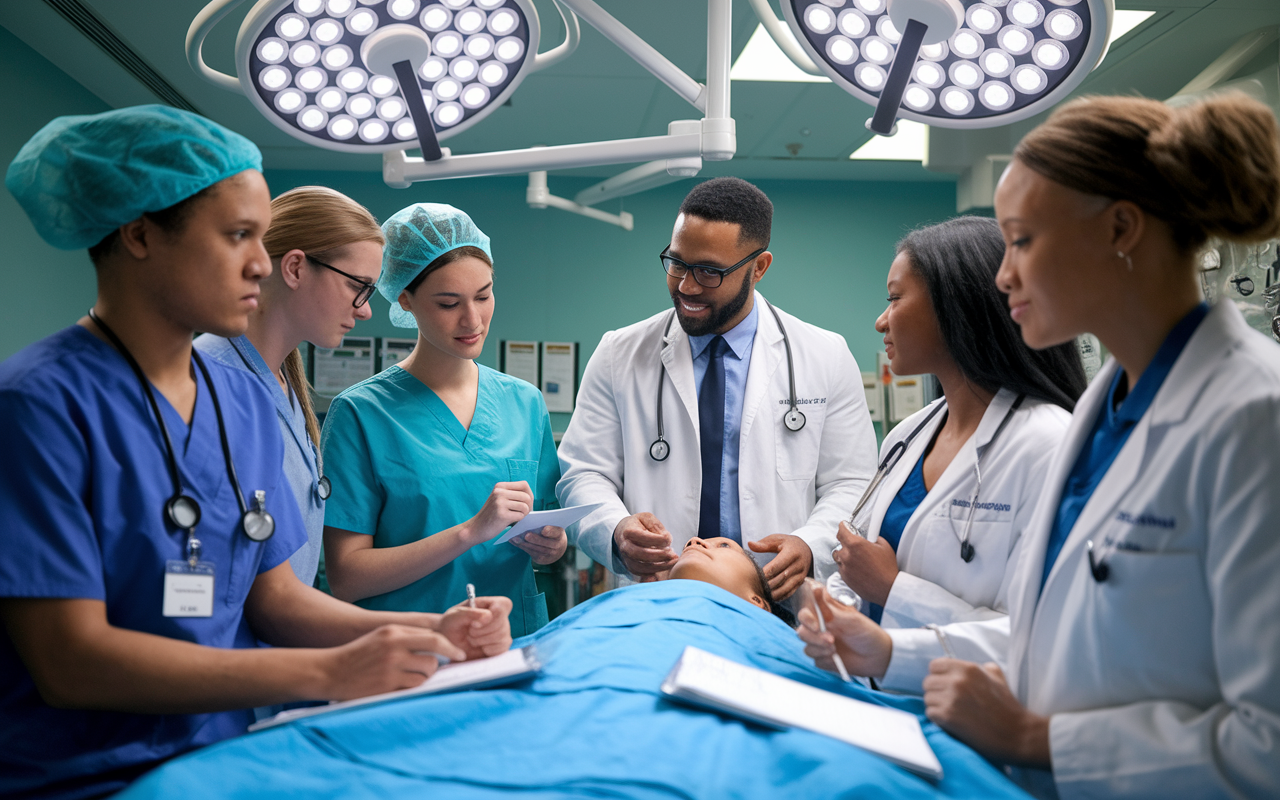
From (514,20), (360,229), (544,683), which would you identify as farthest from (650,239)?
(544,683)

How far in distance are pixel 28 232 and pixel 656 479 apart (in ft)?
9.27

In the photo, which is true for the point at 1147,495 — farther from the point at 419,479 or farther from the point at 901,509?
the point at 419,479

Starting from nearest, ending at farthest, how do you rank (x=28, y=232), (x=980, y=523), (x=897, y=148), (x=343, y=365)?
(x=980, y=523) → (x=28, y=232) → (x=897, y=148) → (x=343, y=365)

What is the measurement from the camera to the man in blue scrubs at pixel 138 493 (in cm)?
89

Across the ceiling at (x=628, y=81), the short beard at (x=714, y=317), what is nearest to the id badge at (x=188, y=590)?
the short beard at (x=714, y=317)

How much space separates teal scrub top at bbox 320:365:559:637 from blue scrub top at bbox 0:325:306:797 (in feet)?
2.15

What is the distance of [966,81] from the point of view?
121 cm

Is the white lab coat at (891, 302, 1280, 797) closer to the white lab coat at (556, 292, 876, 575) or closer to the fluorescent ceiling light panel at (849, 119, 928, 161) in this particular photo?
the white lab coat at (556, 292, 876, 575)

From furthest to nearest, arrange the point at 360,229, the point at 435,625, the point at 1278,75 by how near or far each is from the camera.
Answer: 1. the point at 1278,75
2. the point at 360,229
3. the point at 435,625

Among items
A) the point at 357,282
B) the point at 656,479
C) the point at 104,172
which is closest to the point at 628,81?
the point at 656,479

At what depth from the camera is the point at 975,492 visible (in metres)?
1.34

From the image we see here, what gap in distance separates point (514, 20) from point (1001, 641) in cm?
111

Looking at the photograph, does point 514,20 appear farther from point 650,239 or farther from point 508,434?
point 650,239

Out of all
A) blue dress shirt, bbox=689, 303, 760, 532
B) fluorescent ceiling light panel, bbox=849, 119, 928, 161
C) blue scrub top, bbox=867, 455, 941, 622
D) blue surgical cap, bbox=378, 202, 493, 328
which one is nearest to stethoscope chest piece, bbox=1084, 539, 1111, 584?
blue scrub top, bbox=867, 455, 941, 622
